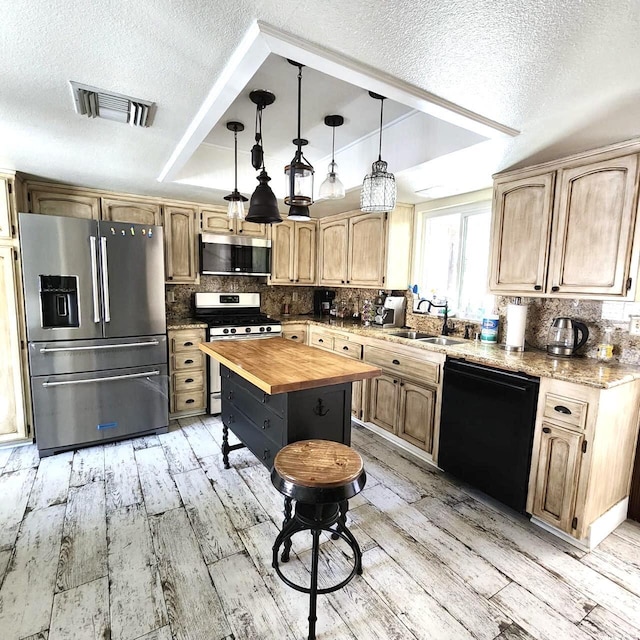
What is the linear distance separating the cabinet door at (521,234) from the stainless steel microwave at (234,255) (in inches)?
97.9

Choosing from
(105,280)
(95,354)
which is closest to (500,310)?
(105,280)

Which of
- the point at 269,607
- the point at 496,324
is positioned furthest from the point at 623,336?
the point at 269,607

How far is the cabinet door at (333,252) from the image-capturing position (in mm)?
4078

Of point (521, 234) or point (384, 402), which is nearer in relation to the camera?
point (521, 234)

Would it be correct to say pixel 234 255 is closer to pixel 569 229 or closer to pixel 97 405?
pixel 97 405

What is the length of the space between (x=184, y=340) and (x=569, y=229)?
3.29 m

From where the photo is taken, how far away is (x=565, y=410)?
6.35 ft

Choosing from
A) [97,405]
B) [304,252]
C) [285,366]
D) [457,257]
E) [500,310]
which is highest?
[304,252]

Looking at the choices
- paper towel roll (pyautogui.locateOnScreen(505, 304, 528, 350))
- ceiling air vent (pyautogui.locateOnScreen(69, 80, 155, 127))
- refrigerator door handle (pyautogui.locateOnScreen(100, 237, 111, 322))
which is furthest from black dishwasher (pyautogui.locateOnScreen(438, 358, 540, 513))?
refrigerator door handle (pyautogui.locateOnScreen(100, 237, 111, 322))

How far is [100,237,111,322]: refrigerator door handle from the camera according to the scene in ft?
9.45

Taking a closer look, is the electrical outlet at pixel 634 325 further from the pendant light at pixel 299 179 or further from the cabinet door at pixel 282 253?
the cabinet door at pixel 282 253

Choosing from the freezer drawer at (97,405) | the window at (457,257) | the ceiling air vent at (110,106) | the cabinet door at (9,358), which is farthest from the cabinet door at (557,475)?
the cabinet door at (9,358)

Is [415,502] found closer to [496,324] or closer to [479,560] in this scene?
[479,560]

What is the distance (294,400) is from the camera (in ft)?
6.28
